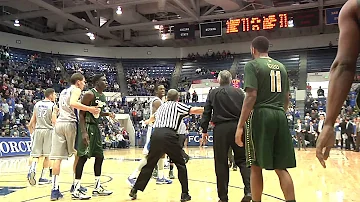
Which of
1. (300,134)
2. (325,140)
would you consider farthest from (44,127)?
(300,134)

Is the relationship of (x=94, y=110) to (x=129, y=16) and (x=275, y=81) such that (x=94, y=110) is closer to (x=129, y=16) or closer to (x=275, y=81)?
(x=275, y=81)

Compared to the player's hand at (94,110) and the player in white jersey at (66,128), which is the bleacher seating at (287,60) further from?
the player's hand at (94,110)

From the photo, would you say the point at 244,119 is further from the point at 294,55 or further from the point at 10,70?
the point at 294,55

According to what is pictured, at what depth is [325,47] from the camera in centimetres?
2912

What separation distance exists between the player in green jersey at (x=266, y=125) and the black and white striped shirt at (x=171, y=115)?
1745mm

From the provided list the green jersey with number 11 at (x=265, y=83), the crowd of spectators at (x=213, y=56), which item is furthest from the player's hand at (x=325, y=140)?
the crowd of spectators at (x=213, y=56)

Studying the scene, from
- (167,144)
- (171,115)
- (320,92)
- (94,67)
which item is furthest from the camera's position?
(94,67)

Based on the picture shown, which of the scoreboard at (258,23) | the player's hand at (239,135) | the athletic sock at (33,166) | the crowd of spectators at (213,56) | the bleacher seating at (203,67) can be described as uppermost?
the scoreboard at (258,23)

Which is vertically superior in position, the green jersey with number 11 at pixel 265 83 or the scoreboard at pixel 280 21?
the scoreboard at pixel 280 21

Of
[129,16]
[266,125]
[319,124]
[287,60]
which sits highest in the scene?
[129,16]

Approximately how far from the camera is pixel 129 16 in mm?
25688

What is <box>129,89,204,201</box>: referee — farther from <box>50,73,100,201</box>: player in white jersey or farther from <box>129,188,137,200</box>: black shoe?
<box>50,73,100,201</box>: player in white jersey

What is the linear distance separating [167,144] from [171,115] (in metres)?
0.44

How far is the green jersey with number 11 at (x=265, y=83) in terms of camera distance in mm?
3771
